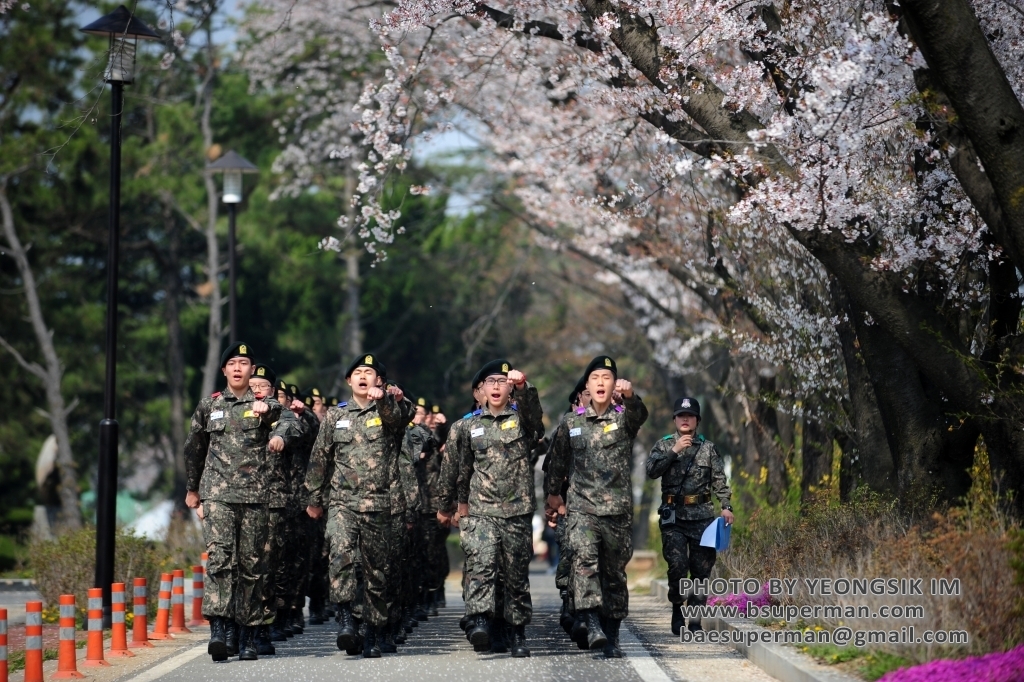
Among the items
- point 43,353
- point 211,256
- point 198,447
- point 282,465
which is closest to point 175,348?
point 211,256

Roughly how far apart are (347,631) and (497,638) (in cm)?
116

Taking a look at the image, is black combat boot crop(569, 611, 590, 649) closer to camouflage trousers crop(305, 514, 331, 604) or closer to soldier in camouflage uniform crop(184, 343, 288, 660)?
soldier in camouflage uniform crop(184, 343, 288, 660)

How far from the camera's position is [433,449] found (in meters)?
15.3

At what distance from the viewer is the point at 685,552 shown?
13.0 metres

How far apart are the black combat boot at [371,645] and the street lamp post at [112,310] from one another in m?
3.75

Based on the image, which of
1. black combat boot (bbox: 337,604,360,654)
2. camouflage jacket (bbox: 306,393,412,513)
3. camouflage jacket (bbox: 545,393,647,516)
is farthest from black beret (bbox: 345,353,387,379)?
black combat boot (bbox: 337,604,360,654)

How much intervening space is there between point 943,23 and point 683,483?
4.88 meters

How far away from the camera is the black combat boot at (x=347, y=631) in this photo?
11.2 meters

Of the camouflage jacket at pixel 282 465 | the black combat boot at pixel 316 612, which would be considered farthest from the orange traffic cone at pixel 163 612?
the black combat boot at pixel 316 612

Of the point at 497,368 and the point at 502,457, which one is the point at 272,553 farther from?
the point at 497,368

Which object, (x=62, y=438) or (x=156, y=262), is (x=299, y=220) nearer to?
(x=156, y=262)

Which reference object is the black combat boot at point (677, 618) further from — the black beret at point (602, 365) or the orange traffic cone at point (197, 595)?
the orange traffic cone at point (197, 595)

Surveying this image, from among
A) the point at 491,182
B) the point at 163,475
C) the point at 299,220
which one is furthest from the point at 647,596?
the point at 163,475

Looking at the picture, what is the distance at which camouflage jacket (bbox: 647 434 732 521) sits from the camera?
12.9m
